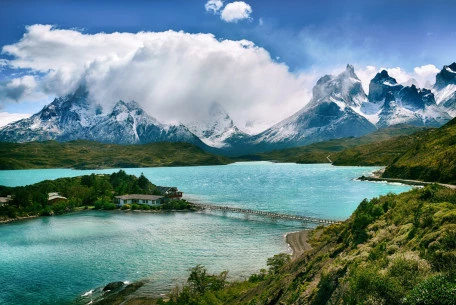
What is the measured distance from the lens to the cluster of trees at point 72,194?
125 meters

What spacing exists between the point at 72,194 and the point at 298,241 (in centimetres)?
10820

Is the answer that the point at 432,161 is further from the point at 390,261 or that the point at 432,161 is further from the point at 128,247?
the point at 390,261

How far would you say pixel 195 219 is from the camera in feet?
366

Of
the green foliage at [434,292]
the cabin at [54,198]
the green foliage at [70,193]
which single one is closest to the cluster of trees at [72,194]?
the green foliage at [70,193]

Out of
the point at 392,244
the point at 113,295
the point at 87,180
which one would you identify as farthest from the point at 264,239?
the point at 87,180

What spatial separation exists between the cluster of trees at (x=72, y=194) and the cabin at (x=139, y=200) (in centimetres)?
388

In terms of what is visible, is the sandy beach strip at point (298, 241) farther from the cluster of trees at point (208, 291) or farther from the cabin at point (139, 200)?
the cabin at point (139, 200)

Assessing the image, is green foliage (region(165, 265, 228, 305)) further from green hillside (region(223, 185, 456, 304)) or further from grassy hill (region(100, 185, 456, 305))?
green hillside (region(223, 185, 456, 304))

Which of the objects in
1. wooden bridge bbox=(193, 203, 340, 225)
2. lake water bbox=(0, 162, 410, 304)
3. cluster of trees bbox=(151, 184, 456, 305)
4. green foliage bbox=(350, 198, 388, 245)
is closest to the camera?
cluster of trees bbox=(151, 184, 456, 305)

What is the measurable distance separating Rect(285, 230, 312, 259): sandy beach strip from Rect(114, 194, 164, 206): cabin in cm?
6901

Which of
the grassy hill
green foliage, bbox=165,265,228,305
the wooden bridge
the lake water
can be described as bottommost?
the lake water

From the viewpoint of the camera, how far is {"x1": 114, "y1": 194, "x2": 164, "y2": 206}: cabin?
13900 cm

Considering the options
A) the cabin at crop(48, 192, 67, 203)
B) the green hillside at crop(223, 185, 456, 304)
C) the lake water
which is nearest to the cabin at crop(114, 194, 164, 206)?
the lake water

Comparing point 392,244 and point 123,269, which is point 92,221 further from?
point 392,244
